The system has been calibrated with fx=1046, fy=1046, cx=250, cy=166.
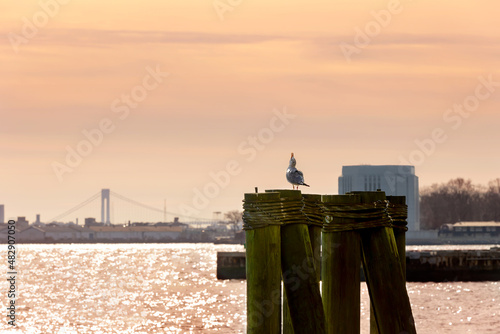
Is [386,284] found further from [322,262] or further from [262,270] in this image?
[262,270]

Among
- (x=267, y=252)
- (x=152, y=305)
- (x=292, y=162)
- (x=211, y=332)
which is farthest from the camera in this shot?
(x=152, y=305)

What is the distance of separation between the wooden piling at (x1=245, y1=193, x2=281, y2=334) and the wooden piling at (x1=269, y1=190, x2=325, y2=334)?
0.37 feet

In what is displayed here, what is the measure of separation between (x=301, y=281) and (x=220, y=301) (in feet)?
195

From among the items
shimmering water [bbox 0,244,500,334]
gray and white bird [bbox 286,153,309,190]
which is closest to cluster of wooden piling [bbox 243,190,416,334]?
gray and white bird [bbox 286,153,309,190]

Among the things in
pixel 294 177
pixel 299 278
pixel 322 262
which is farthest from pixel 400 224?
pixel 294 177

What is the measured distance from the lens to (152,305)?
69375 mm

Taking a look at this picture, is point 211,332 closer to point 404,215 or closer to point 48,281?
point 404,215

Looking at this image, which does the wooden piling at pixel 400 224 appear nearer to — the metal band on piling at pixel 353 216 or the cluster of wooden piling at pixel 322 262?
the cluster of wooden piling at pixel 322 262

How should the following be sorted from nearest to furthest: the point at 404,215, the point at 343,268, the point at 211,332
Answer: the point at 343,268 → the point at 404,215 → the point at 211,332

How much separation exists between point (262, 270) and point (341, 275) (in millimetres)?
1180

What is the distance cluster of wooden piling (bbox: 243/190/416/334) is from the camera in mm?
10844

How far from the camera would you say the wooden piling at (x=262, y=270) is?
35.3ft

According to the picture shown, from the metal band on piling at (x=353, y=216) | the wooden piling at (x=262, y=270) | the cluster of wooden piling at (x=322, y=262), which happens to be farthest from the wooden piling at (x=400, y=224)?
the wooden piling at (x=262, y=270)

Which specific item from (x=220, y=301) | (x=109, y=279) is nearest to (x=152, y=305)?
(x=220, y=301)
